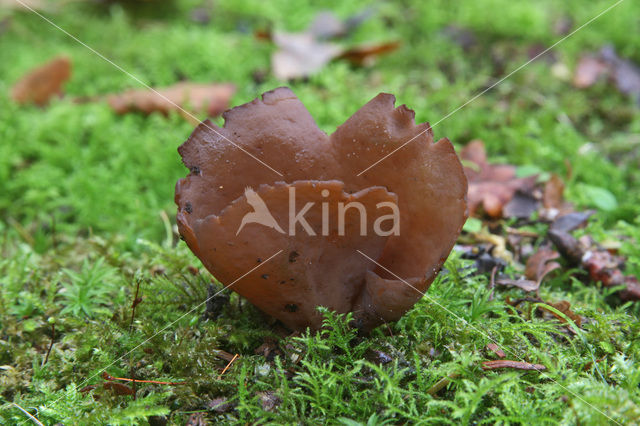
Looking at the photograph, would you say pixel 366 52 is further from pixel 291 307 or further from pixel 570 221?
pixel 291 307

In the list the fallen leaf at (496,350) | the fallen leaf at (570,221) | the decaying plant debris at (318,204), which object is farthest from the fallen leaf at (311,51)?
the fallen leaf at (496,350)

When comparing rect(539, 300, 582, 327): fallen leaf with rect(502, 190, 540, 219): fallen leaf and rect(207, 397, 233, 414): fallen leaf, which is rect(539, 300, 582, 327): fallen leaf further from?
rect(207, 397, 233, 414): fallen leaf

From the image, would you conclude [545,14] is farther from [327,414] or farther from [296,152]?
[327,414]

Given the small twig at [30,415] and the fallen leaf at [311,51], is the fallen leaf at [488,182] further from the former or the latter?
the small twig at [30,415]

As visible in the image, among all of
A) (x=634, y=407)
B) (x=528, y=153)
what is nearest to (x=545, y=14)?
(x=528, y=153)

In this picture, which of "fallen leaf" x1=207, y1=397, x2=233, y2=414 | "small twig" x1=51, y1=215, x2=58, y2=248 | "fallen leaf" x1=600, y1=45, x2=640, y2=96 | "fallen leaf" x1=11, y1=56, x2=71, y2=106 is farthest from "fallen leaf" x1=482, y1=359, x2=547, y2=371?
"fallen leaf" x1=11, y1=56, x2=71, y2=106
